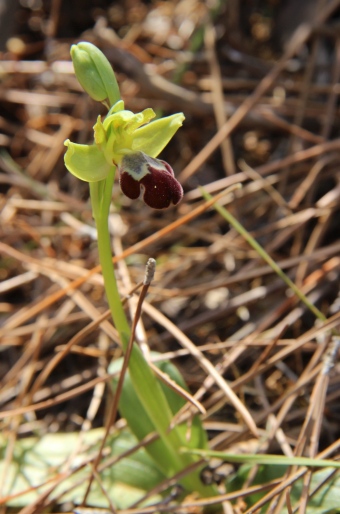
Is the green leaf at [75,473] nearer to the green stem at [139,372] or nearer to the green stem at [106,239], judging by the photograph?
the green stem at [139,372]

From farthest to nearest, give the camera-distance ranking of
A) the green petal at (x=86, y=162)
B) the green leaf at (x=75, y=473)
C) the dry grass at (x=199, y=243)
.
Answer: the dry grass at (x=199, y=243)
the green leaf at (x=75, y=473)
the green petal at (x=86, y=162)

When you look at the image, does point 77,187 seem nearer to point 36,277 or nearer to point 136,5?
point 36,277

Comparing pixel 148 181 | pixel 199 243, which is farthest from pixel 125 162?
pixel 199 243

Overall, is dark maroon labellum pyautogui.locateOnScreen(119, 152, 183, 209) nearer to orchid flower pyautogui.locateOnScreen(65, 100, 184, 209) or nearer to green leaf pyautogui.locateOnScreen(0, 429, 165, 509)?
orchid flower pyautogui.locateOnScreen(65, 100, 184, 209)

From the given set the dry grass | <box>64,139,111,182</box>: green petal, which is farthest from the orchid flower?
the dry grass

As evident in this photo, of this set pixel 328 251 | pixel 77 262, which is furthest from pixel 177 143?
pixel 328 251

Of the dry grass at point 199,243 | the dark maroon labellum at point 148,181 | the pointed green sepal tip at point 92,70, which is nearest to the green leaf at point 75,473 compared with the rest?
the dry grass at point 199,243
